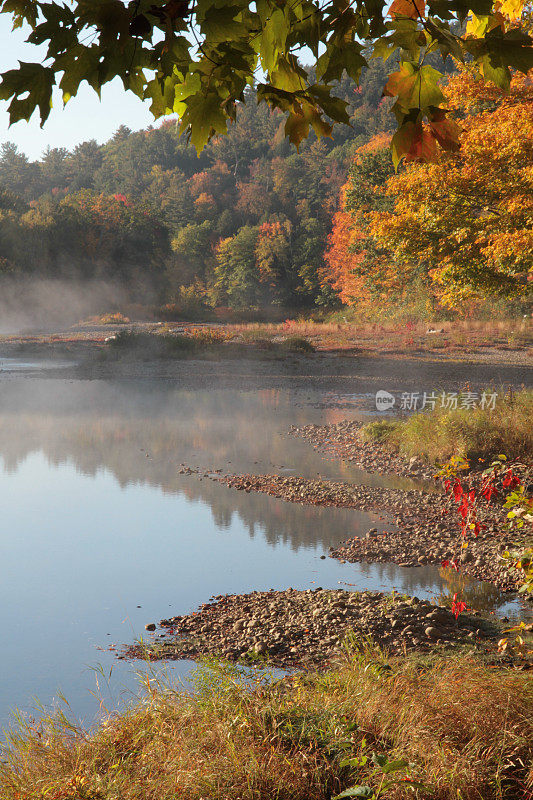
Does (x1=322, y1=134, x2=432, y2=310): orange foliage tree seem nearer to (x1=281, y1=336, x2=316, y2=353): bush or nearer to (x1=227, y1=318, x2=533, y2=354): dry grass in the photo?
(x1=227, y1=318, x2=533, y2=354): dry grass

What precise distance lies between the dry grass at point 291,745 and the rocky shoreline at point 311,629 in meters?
1.15

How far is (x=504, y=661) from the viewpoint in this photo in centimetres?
438

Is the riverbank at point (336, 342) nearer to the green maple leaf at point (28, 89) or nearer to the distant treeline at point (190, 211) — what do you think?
the distant treeline at point (190, 211)

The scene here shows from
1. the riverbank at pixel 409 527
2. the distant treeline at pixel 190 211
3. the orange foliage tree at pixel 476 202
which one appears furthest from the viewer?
the distant treeline at pixel 190 211

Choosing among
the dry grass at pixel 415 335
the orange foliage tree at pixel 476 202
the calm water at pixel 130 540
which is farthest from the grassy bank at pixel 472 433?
the dry grass at pixel 415 335

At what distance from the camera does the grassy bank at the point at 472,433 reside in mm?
9523

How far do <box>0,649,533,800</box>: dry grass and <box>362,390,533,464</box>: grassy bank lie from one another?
6.19 metres

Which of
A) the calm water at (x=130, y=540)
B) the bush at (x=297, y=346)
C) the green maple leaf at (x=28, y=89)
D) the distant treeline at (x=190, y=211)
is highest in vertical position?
the distant treeline at (x=190, y=211)

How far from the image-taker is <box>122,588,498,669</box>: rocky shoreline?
4.67 m

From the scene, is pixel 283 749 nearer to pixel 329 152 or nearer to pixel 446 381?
pixel 446 381

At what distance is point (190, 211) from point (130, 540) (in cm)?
5804

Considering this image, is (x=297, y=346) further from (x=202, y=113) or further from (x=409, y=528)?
(x=202, y=113)

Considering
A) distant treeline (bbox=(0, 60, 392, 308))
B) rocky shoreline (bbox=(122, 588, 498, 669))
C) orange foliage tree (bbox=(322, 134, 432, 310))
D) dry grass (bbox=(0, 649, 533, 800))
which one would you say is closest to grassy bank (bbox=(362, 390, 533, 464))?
rocky shoreline (bbox=(122, 588, 498, 669))

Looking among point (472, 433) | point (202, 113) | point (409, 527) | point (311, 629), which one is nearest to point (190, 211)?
point (472, 433)
